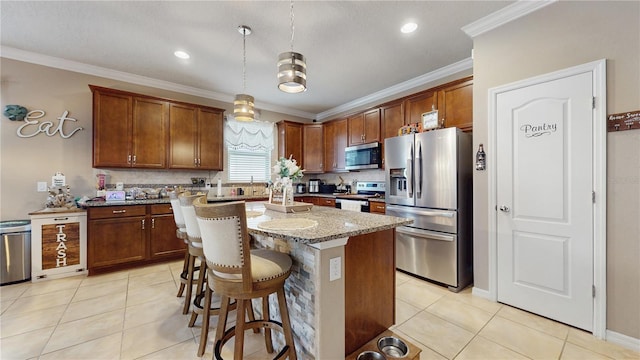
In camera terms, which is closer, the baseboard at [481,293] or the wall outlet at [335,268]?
the wall outlet at [335,268]

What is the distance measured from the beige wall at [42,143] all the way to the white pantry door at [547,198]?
16.7 feet

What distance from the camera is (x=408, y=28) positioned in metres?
2.62

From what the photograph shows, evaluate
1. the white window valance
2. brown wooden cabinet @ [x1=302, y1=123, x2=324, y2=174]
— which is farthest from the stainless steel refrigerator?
the white window valance

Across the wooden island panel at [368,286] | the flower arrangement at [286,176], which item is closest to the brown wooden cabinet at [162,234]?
the flower arrangement at [286,176]

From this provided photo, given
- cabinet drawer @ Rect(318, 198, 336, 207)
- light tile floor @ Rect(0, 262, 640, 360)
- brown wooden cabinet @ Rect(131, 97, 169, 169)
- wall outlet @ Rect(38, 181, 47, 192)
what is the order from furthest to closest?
cabinet drawer @ Rect(318, 198, 336, 207)
brown wooden cabinet @ Rect(131, 97, 169, 169)
wall outlet @ Rect(38, 181, 47, 192)
light tile floor @ Rect(0, 262, 640, 360)

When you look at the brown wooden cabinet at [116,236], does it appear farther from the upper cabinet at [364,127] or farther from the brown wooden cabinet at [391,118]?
the brown wooden cabinet at [391,118]

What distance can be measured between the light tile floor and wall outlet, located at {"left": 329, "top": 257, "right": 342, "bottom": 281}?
90 centimetres

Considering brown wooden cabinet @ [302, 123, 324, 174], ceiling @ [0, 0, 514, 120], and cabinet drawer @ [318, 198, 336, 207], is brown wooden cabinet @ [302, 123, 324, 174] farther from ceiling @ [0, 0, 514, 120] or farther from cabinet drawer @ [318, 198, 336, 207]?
ceiling @ [0, 0, 514, 120]

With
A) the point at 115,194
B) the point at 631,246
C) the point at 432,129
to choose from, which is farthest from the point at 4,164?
the point at 631,246

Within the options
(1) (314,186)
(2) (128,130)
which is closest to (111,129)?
(2) (128,130)

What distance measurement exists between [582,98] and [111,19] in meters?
4.37

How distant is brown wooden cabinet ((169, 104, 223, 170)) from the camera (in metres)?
3.96

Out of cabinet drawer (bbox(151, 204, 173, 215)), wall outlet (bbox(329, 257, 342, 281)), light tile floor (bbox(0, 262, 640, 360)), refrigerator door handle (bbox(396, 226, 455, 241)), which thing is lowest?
light tile floor (bbox(0, 262, 640, 360))

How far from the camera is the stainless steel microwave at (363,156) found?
417 centimetres
